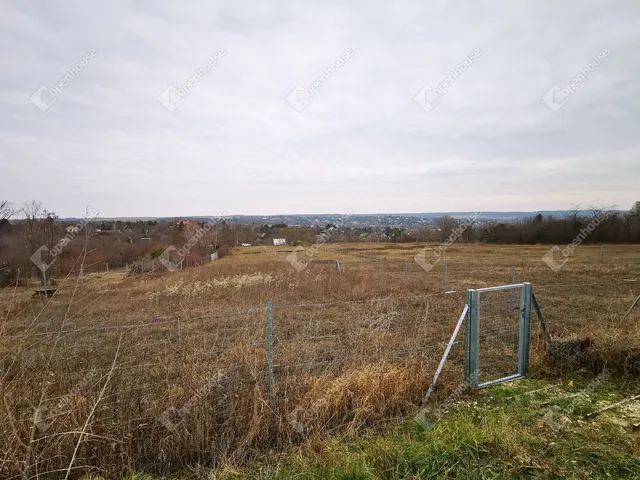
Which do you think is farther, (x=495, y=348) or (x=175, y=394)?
(x=495, y=348)

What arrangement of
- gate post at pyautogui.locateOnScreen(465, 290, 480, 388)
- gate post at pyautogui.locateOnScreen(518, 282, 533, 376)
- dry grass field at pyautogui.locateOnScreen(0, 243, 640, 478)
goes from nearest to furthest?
1. dry grass field at pyautogui.locateOnScreen(0, 243, 640, 478)
2. gate post at pyautogui.locateOnScreen(465, 290, 480, 388)
3. gate post at pyautogui.locateOnScreen(518, 282, 533, 376)

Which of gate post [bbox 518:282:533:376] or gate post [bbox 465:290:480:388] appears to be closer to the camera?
gate post [bbox 465:290:480:388]

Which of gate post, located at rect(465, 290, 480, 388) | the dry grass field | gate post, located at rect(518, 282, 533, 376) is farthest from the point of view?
gate post, located at rect(518, 282, 533, 376)

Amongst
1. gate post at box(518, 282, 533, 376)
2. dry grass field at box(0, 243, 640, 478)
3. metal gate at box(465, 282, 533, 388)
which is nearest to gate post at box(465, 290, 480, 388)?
metal gate at box(465, 282, 533, 388)

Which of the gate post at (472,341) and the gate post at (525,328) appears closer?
the gate post at (472,341)

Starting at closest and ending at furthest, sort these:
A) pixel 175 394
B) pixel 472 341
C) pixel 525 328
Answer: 1. pixel 175 394
2. pixel 472 341
3. pixel 525 328

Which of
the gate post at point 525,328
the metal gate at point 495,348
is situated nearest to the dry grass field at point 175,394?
the metal gate at point 495,348

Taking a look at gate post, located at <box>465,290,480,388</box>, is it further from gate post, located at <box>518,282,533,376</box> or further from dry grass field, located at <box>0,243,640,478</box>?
gate post, located at <box>518,282,533,376</box>

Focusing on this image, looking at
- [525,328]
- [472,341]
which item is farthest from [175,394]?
[525,328]

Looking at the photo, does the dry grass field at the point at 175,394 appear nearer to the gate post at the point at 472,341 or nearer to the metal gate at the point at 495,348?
the metal gate at the point at 495,348

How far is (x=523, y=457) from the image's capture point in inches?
104

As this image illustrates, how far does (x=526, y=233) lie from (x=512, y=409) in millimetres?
60825

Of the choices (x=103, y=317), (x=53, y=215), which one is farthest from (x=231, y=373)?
(x=53, y=215)

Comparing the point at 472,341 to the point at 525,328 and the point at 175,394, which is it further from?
the point at 175,394
